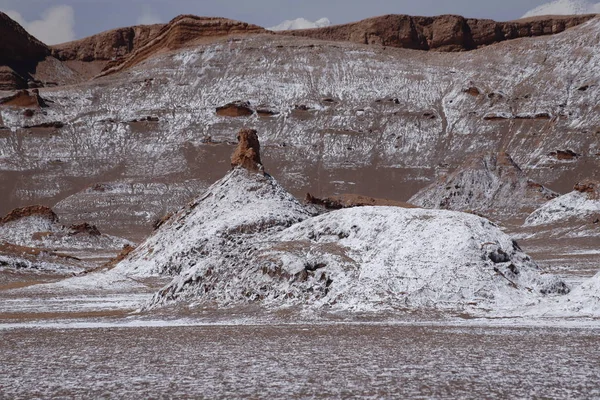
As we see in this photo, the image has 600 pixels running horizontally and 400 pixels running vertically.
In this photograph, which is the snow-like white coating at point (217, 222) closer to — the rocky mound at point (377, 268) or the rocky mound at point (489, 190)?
the rocky mound at point (377, 268)

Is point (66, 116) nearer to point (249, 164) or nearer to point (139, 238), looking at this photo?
point (139, 238)

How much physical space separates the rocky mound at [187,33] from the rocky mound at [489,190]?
57945 mm

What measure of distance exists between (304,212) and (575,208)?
2484cm

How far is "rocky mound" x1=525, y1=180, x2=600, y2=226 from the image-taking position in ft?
177

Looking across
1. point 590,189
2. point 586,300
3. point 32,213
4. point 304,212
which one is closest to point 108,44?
point 32,213

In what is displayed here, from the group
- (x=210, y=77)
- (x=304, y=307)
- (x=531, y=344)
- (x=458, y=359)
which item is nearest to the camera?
(x=458, y=359)

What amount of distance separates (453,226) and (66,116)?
296 feet

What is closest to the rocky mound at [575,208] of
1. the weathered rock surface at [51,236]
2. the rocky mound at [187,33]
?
the weathered rock surface at [51,236]

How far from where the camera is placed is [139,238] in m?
73.4

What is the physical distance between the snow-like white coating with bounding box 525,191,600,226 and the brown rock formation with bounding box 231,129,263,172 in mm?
22718

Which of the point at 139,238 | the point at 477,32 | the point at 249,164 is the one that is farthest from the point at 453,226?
the point at 477,32

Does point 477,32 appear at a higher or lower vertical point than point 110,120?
higher

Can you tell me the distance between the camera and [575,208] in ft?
182

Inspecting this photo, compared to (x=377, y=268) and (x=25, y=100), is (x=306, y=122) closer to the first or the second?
(x=25, y=100)
